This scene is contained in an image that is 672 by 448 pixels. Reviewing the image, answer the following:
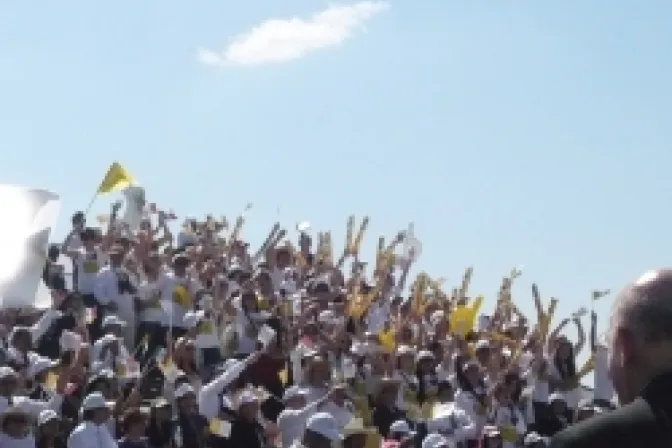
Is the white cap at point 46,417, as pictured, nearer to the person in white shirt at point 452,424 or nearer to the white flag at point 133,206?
the person in white shirt at point 452,424

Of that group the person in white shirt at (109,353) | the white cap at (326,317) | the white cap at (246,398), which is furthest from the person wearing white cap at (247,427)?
the white cap at (326,317)

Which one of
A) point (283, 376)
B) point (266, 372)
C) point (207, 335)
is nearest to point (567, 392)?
point (283, 376)

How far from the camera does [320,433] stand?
879 cm

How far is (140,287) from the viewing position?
1295cm

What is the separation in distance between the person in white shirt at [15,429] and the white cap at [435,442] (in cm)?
→ 308

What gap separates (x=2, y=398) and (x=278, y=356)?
11.0ft

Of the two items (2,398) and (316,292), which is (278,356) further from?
(2,398)

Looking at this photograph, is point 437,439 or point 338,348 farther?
point 338,348

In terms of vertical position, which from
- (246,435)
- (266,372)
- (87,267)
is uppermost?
(87,267)

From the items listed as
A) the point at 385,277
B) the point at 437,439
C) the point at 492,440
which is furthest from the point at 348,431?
the point at 385,277

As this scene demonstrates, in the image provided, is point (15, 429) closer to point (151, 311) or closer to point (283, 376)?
point (283, 376)

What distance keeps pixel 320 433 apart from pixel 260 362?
2699mm

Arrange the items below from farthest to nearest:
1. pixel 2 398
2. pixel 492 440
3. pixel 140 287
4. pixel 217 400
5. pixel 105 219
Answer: pixel 105 219, pixel 140 287, pixel 492 440, pixel 217 400, pixel 2 398

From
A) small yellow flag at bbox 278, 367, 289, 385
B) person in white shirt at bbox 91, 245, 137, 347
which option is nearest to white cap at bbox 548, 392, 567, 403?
small yellow flag at bbox 278, 367, 289, 385
